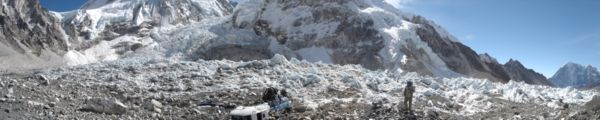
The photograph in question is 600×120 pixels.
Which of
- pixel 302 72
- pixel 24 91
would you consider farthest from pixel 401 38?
pixel 24 91

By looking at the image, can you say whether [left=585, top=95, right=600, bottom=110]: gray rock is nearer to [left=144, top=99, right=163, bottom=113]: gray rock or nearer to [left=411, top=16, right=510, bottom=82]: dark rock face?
[left=144, top=99, right=163, bottom=113]: gray rock

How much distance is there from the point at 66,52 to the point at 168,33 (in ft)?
46.2

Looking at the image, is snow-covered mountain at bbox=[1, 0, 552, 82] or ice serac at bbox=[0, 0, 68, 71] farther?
ice serac at bbox=[0, 0, 68, 71]

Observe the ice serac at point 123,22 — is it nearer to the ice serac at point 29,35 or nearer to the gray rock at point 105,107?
the ice serac at point 29,35

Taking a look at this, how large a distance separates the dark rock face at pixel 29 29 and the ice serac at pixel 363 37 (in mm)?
23331

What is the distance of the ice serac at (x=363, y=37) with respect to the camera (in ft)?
260

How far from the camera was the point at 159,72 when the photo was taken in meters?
33.1

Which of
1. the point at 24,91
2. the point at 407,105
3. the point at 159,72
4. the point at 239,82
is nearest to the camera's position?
the point at 24,91

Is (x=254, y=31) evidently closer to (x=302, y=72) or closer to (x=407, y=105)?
(x=302, y=72)

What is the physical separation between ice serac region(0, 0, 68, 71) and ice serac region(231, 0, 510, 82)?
76.5ft

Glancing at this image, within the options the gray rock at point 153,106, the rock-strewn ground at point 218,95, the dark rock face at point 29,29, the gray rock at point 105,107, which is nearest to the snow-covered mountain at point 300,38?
the dark rock face at point 29,29

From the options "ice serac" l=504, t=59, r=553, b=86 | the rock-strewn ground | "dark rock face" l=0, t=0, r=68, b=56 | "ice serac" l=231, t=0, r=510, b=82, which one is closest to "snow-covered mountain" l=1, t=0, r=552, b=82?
"ice serac" l=231, t=0, r=510, b=82

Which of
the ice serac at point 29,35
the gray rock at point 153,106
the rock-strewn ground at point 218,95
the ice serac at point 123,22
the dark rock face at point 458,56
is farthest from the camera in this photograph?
the ice serac at point 123,22

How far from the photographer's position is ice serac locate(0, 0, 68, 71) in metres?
82.7
